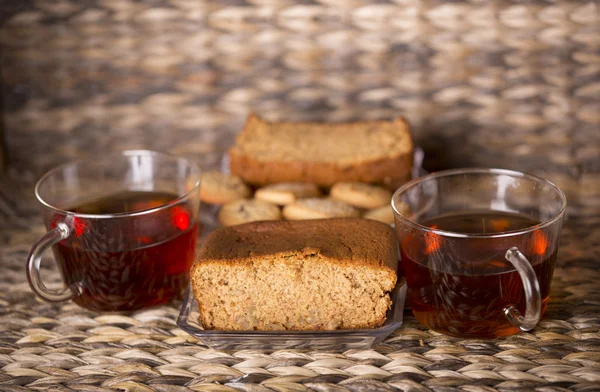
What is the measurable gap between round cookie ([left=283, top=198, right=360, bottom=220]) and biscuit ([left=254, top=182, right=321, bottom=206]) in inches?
0.9

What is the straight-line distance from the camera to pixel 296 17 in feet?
3.82

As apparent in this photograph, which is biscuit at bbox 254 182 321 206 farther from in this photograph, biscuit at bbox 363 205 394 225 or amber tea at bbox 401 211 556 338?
amber tea at bbox 401 211 556 338

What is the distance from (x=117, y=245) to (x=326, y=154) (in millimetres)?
354

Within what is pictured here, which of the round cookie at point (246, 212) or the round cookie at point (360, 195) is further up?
the round cookie at point (360, 195)

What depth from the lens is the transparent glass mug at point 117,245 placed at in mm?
851

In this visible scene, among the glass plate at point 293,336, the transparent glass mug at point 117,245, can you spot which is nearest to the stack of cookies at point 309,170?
the transparent glass mug at point 117,245

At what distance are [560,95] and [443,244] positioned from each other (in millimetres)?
486

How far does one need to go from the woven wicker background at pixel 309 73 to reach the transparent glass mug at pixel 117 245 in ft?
0.90

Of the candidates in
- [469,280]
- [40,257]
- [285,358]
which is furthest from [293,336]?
[40,257]

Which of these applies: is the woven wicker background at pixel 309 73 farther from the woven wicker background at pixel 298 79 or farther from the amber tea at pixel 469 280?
the amber tea at pixel 469 280

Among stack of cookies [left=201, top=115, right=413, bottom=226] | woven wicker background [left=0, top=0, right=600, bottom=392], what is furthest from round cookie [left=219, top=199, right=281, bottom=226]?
woven wicker background [left=0, top=0, right=600, bottom=392]

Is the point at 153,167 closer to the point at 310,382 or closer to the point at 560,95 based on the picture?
the point at 310,382

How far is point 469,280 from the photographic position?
0.77 m

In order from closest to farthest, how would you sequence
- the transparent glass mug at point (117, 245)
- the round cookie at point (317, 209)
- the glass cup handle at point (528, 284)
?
the glass cup handle at point (528, 284)
the transparent glass mug at point (117, 245)
the round cookie at point (317, 209)
